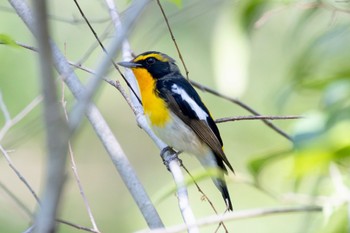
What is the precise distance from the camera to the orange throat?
380 centimetres

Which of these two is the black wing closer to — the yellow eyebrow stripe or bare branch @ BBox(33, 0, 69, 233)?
the yellow eyebrow stripe

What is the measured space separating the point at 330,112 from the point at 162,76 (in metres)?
3.35

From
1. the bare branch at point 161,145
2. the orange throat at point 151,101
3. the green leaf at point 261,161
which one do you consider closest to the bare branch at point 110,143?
the bare branch at point 161,145

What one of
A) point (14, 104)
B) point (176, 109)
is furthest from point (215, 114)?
point (176, 109)

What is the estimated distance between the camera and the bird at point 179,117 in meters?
3.82

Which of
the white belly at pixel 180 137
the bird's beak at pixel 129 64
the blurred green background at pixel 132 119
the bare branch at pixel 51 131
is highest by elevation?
the blurred green background at pixel 132 119

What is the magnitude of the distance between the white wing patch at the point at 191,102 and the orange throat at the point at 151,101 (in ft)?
0.40

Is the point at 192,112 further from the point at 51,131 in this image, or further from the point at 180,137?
the point at 51,131

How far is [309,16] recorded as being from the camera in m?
1.22

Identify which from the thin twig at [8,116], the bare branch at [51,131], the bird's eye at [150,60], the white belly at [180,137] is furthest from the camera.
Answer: the bird's eye at [150,60]

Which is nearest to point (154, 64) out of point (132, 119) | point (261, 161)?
point (132, 119)

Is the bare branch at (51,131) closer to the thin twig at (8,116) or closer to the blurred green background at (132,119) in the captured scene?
the thin twig at (8,116)

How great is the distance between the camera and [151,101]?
387 cm

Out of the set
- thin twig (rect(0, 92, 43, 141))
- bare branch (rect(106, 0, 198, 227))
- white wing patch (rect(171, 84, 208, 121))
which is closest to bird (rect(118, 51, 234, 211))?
white wing patch (rect(171, 84, 208, 121))
